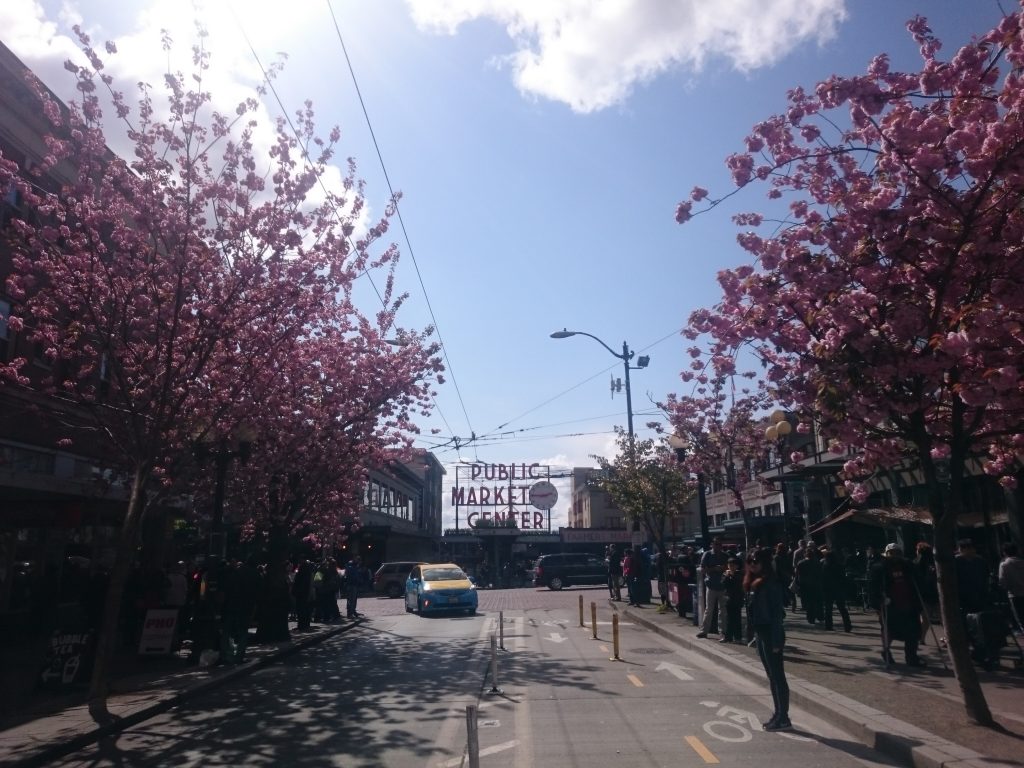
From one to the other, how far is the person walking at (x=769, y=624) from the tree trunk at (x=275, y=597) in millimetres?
12400

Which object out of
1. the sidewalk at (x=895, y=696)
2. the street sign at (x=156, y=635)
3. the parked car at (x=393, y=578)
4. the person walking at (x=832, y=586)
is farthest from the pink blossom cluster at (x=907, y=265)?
the parked car at (x=393, y=578)

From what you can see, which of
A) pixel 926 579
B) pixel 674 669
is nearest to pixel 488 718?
pixel 674 669

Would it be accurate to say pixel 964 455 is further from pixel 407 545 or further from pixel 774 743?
pixel 407 545

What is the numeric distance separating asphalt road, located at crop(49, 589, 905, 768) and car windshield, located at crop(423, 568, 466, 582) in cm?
1038

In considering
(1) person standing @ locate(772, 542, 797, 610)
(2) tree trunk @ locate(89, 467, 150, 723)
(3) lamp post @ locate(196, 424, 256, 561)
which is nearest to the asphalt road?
(2) tree trunk @ locate(89, 467, 150, 723)

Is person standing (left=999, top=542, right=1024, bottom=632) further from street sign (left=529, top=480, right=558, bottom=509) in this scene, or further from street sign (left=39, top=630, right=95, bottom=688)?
street sign (left=529, top=480, right=558, bottom=509)

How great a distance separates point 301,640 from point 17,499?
654 cm

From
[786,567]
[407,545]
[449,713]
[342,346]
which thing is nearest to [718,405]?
[786,567]

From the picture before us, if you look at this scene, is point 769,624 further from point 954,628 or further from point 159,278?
point 159,278

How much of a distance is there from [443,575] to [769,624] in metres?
19.6

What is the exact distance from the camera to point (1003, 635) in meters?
11.6

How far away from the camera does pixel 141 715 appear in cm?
1063

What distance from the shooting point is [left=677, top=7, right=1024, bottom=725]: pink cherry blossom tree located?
7867 mm

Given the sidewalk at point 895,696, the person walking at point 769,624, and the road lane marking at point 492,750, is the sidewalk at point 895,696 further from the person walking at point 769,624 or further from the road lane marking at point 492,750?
the road lane marking at point 492,750
